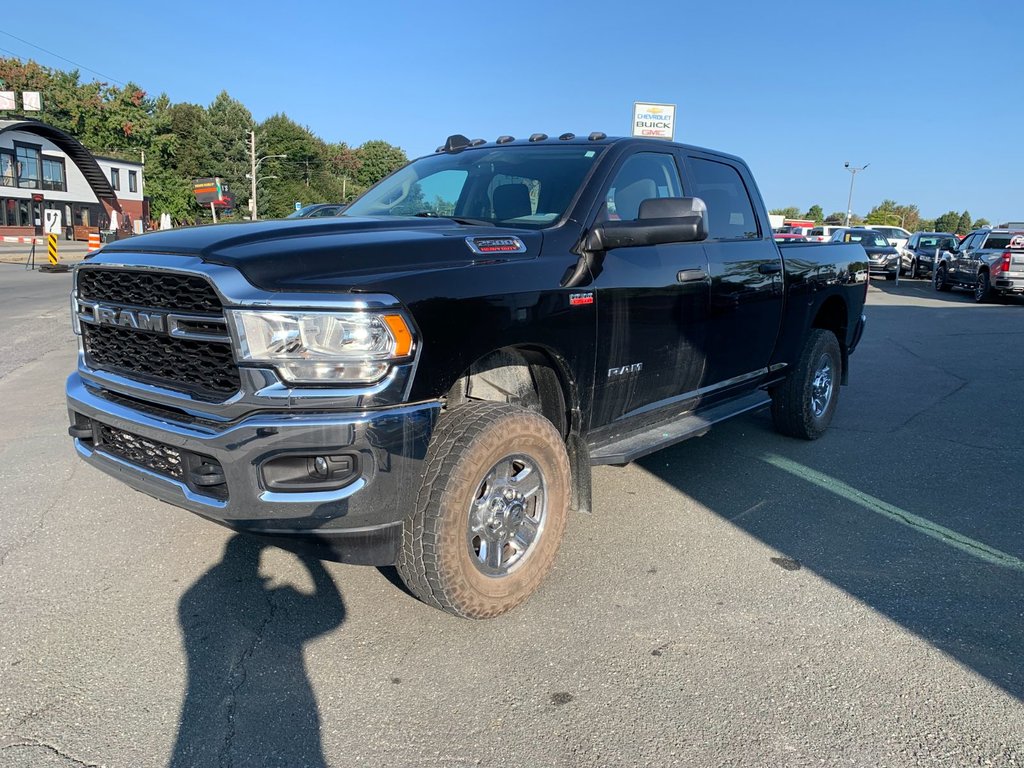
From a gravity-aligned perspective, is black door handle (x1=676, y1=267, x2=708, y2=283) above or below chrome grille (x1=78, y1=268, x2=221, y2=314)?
above

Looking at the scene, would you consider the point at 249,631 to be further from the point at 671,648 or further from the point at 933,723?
the point at 933,723

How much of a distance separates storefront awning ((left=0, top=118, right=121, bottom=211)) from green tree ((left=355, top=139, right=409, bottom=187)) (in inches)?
1814

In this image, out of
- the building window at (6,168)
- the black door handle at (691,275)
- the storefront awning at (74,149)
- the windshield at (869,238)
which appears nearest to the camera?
the black door handle at (691,275)

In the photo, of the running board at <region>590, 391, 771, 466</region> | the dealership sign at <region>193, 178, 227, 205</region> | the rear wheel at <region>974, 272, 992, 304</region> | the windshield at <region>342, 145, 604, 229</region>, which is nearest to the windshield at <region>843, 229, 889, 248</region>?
the rear wheel at <region>974, 272, 992, 304</region>

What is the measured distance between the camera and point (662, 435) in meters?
4.06

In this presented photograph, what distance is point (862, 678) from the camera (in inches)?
110

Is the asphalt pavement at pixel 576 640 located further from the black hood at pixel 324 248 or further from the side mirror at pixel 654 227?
the side mirror at pixel 654 227

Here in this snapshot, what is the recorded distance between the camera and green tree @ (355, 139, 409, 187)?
323 ft

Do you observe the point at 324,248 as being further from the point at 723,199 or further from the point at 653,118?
the point at 653,118

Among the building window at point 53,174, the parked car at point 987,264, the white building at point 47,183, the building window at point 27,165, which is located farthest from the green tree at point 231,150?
the parked car at point 987,264

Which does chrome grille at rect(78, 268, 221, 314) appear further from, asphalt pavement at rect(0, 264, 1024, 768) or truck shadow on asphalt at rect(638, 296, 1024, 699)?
truck shadow on asphalt at rect(638, 296, 1024, 699)

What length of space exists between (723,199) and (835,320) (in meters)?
1.99

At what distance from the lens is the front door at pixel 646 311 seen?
359cm

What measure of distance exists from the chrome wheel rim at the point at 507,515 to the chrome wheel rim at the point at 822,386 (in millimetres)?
3349
